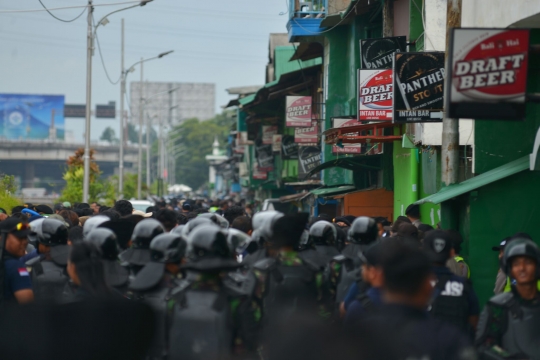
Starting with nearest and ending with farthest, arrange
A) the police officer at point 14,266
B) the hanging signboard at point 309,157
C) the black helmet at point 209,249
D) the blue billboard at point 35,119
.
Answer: the black helmet at point 209,249, the police officer at point 14,266, the hanging signboard at point 309,157, the blue billboard at point 35,119

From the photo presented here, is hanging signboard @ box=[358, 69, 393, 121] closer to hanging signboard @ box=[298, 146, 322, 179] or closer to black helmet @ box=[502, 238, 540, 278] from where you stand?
hanging signboard @ box=[298, 146, 322, 179]

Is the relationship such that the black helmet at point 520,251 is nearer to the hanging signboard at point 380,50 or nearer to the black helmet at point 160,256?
the black helmet at point 160,256

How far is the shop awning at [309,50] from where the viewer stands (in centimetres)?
2927

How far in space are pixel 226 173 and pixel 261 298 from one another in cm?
9190

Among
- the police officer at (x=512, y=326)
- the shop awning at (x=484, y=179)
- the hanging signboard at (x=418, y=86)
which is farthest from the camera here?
the hanging signboard at (x=418, y=86)

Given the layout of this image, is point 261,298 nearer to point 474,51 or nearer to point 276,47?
point 474,51

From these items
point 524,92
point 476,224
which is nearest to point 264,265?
point 524,92

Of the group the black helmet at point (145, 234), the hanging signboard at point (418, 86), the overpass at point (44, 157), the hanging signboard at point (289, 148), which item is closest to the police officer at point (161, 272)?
the black helmet at point (145, 234)

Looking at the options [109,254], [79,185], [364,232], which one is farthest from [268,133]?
[109,254]

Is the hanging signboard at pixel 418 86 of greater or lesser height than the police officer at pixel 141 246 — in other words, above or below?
above

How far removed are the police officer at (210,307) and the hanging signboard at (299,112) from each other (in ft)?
72.7

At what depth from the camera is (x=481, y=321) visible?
605 cm

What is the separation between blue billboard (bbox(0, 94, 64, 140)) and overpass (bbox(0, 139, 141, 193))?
1141 mm

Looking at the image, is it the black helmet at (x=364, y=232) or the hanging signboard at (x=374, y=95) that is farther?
the hanging signboard at (x=374, y=95)
